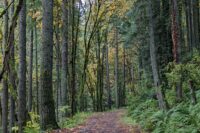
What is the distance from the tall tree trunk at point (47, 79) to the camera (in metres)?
11.4

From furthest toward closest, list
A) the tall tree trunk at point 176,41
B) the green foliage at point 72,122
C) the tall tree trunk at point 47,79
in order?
the green foliage at point 72,122 → the tall tree trunk at point 176,41 → the tall tree trunk at point 47,79

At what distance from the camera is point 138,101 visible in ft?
76.1

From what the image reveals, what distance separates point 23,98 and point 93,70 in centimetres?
2719

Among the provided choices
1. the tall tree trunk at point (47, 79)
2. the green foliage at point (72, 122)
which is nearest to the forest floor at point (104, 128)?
the green foliage at point (72, 122)

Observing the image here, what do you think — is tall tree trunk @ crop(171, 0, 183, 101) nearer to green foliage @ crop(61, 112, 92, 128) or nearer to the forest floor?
the forest floor

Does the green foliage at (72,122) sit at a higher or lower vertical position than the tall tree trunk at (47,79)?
lower

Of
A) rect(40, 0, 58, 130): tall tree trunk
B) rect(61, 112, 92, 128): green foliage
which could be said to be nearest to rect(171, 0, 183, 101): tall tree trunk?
rect(61, 112, 92, 128): green foliage

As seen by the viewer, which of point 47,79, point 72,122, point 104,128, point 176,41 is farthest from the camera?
point 72,122

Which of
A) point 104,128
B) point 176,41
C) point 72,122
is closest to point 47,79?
point 104,128

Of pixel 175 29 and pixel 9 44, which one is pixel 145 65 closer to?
pixel 175 29

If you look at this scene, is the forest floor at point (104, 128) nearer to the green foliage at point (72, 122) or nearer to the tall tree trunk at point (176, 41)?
the green foliage at point (72, 122)

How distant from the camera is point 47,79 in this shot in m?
11.5

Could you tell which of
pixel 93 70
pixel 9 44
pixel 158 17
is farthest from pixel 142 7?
pixel 93 70

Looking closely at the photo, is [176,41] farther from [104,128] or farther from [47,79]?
[47,79]
